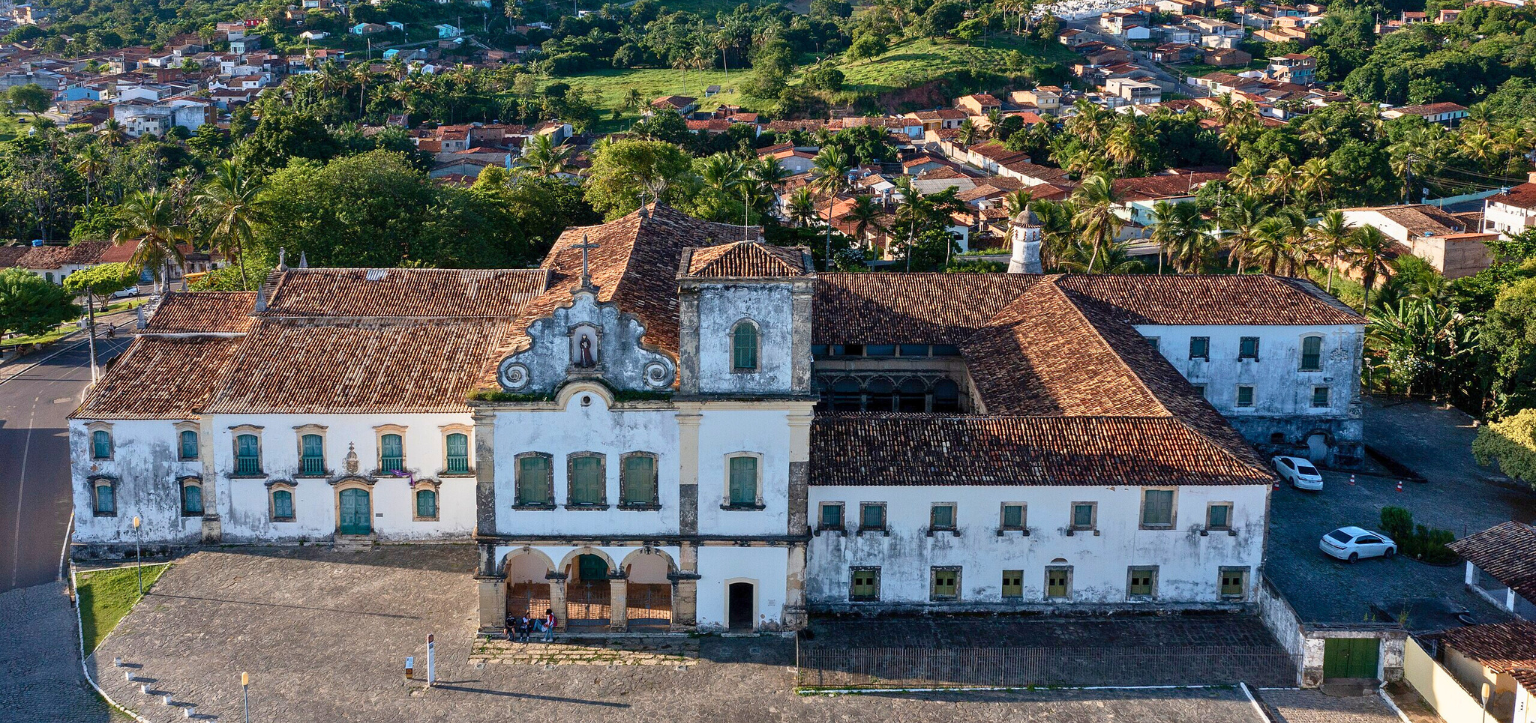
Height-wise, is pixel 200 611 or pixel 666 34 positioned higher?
pixel 666 34

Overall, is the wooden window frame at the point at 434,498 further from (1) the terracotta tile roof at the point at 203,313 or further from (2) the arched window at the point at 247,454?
(1) the terracotta tile roof at the point at 203,313

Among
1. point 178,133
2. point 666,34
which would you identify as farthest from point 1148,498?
point 666,34

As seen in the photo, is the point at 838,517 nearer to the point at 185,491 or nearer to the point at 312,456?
the point at 312,456

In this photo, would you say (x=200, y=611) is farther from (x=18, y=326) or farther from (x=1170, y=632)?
(x=18, y=326)

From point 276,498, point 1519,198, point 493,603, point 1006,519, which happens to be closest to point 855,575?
point 1006,519

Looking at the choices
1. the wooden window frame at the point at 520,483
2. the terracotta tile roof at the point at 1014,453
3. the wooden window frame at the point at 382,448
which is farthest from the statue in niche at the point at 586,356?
the wooden window frame at the point at 382,448
